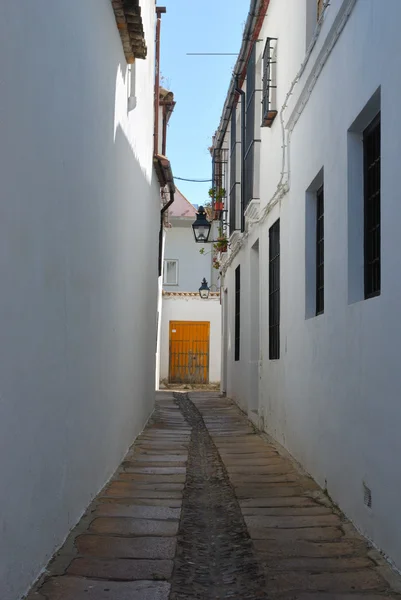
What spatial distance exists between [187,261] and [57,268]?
2669 cm

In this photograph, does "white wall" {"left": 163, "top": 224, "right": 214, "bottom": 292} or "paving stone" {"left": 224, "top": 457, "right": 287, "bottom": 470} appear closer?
→ "paving stone" {"left": 224, "top": 457, "right": 287, "bottom": 470}

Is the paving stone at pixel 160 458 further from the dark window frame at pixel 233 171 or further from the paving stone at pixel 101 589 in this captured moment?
the dark window frame at pixel 233 171

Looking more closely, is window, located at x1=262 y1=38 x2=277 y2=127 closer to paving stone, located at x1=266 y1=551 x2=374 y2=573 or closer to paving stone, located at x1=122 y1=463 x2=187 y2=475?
paving stone, located at x1=122 y1=463 x2=187 y2=475

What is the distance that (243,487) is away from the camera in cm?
637

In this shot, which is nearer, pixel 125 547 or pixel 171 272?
pixel 125 547

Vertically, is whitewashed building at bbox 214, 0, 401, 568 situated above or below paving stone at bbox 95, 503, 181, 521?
above

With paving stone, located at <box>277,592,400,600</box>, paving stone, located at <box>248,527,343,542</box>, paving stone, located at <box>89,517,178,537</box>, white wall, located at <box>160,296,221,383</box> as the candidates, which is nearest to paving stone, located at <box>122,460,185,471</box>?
paving stone, located at <box>89,517,178,537</box>

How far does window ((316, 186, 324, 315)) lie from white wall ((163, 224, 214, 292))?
2295 centimetres

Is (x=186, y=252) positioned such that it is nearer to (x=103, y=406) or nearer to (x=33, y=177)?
(x=103, y=406)

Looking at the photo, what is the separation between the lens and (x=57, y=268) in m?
4.08

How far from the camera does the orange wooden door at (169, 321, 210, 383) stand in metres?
23.8

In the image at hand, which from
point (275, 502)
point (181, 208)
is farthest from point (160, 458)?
point (181, 208)

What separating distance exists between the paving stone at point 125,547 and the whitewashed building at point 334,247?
1.21 metres

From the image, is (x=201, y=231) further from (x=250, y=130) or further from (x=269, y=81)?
(x=269, y=81)
